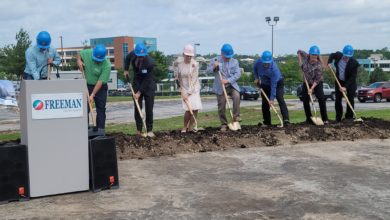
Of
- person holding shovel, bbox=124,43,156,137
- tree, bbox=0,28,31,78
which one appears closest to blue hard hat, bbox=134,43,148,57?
person holding shovel, bbox=124,43,156,137

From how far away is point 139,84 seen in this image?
878 cm

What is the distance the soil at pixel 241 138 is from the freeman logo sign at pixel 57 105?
7.27 feet

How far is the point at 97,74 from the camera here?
8062 millimetres

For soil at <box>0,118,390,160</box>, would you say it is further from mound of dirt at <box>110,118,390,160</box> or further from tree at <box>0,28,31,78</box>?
tree at <box>0,28,31,78</box>

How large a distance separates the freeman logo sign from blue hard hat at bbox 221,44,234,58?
459 centimetres

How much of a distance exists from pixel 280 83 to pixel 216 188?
5.24 metres

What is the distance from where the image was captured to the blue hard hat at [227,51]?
9.48 meters

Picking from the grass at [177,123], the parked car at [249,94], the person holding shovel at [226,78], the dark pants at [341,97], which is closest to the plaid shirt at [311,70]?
the dark pants at [341,97]

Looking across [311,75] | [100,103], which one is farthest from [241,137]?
[311,75]

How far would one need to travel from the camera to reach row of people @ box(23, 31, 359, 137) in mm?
7871

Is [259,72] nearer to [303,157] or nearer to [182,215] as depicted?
[303,157]

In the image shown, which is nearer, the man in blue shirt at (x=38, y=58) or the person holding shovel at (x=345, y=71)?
the man in blue shirt at (x=38, y=58)

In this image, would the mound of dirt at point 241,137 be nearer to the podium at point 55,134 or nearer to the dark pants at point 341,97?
the dark pants at point 341,97

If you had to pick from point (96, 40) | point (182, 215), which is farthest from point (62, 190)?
point (96, 40)
